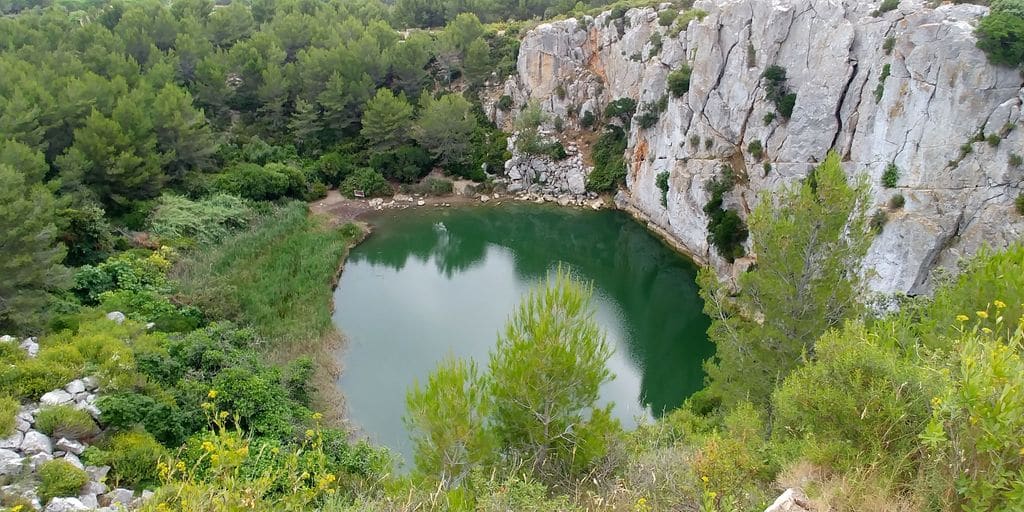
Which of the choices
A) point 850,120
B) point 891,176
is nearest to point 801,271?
point 891,176

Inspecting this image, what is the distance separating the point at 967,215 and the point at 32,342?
2476 cm

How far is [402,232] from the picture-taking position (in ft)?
98.1

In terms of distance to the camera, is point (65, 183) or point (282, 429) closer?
point (282, 429)

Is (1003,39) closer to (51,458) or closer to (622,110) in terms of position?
(622,110)

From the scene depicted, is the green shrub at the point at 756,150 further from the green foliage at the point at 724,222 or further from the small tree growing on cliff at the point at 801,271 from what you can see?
the small tree growing on cliff at the point at 801,271

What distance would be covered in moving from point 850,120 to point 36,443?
23.5 m

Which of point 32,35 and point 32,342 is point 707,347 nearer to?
point 32,342

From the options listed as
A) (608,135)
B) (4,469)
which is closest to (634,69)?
(608,135)

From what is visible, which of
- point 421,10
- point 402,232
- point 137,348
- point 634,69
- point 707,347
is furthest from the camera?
point 421,10

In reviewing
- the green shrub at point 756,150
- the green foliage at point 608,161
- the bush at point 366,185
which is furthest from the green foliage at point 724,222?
the bush at point 366,185

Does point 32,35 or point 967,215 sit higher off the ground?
point 32,35

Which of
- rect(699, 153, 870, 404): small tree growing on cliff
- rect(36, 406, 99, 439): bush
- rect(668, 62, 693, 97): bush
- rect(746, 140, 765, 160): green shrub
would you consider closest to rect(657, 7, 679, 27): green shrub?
rect(668, 62, 693, 97): bush

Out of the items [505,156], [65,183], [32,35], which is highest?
[32,35]

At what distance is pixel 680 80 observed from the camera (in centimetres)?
2717
